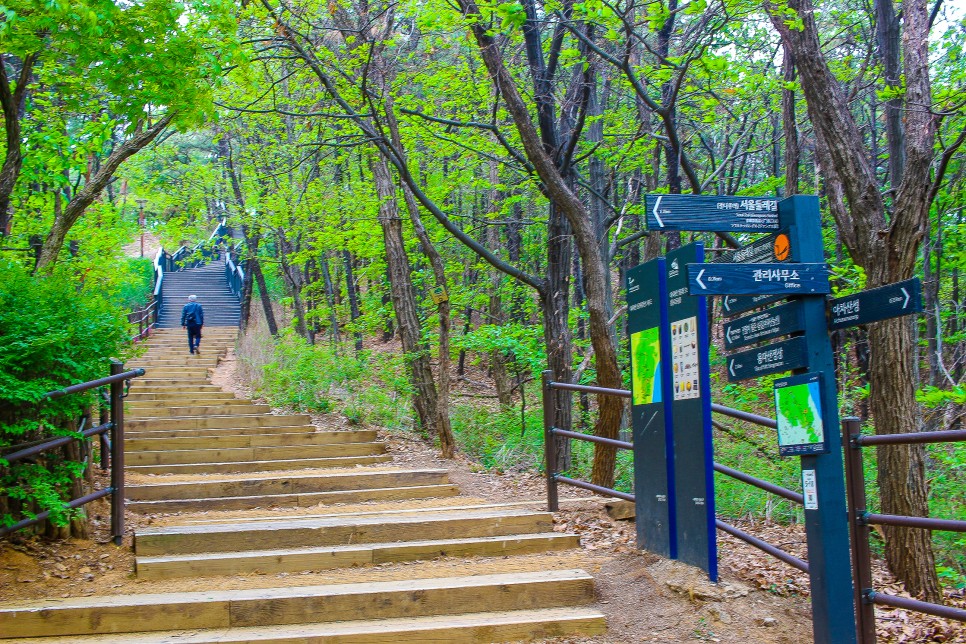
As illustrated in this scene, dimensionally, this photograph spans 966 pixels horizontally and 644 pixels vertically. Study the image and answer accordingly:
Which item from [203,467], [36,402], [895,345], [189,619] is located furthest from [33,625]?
[895,345]

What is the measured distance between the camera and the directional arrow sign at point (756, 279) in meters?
4.34

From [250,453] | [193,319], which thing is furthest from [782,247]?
[193,319]

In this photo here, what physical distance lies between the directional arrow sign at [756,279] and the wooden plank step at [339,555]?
3016 millimetres

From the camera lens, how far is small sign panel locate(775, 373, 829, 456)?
4.20m

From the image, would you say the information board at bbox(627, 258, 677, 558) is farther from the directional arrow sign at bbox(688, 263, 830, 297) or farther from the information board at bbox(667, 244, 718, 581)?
the directional arrow sign at bbox(688, 263, 830, 297)

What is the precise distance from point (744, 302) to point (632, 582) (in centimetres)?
214

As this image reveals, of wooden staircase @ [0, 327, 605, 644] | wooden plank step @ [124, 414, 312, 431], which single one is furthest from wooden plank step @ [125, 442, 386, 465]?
wooden plank step @ [124, 414, 312, 431]

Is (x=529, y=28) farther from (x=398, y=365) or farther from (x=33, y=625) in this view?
(x=33, y=625)

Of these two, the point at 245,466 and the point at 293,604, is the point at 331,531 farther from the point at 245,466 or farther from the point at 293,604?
the point at 245,466

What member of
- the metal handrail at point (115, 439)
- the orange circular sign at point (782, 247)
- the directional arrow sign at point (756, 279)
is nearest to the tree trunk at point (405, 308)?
the metal handrail at point (115, 439)

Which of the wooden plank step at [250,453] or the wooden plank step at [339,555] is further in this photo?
the wooden plank step at [250,453]

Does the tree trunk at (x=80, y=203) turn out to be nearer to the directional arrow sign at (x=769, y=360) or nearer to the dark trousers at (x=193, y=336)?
the directional arrow sign at (x=769, y=360)

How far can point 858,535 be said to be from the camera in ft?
13.5

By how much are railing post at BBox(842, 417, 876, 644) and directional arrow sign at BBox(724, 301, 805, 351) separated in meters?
0.58
